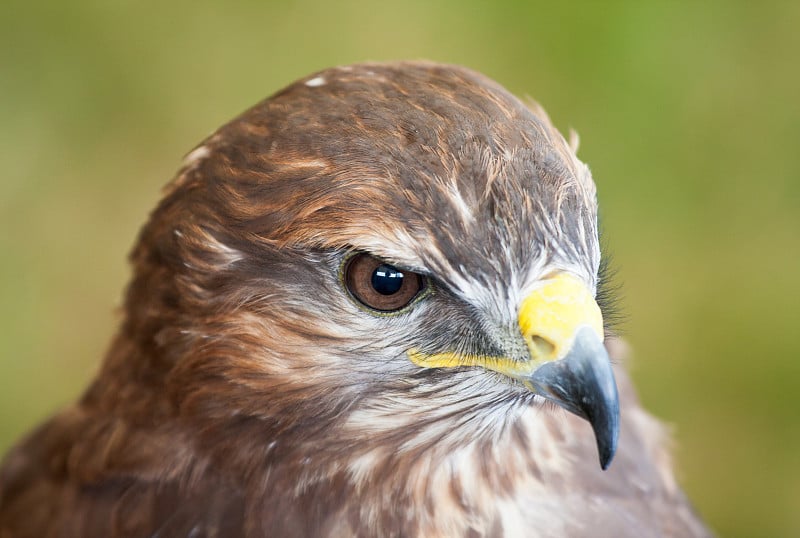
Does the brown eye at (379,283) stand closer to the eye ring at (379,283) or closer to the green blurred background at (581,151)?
the eye ring at (379,283)

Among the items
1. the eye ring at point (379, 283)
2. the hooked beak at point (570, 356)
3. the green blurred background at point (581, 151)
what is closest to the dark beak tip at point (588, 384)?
the hooked beak at point (570, 356)

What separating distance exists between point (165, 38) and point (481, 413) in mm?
4076

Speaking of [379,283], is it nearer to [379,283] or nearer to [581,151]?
[379,283]

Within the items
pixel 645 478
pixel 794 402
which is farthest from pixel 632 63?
pixel 645 478

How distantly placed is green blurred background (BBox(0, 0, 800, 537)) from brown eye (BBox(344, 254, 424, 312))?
304cm

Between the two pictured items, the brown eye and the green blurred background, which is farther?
the green blurred background

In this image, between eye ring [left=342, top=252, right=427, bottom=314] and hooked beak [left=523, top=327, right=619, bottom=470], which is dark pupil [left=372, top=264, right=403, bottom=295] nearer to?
eye ring [left=342, top=252, right=427, bottom=314]

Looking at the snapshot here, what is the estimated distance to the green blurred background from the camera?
5.08 m

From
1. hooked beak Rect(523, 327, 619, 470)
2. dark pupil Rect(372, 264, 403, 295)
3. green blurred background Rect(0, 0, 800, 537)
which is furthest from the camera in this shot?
green blurred background Rect(0, 0, 800, 537)

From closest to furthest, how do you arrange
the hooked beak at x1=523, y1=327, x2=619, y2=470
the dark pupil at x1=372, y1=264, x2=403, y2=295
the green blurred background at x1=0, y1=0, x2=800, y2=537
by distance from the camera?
1. the hooked beak at x1=523, y1=327, x2=619, y2=470
2. the dark pupil at x1=372, y1=264, x2=403, y2=295
3. the green blurred background at x1=0, y1=0, x2=800, y2=537

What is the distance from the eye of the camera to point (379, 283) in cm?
216

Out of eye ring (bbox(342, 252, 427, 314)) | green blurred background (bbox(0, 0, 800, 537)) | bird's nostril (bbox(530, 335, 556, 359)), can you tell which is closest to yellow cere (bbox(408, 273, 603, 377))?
bird's nostril (bbox(530, 335, 556, 359))

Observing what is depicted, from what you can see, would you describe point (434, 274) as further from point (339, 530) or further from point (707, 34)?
point (707, 34)

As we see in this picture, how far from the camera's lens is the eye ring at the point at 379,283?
7.09 feet
